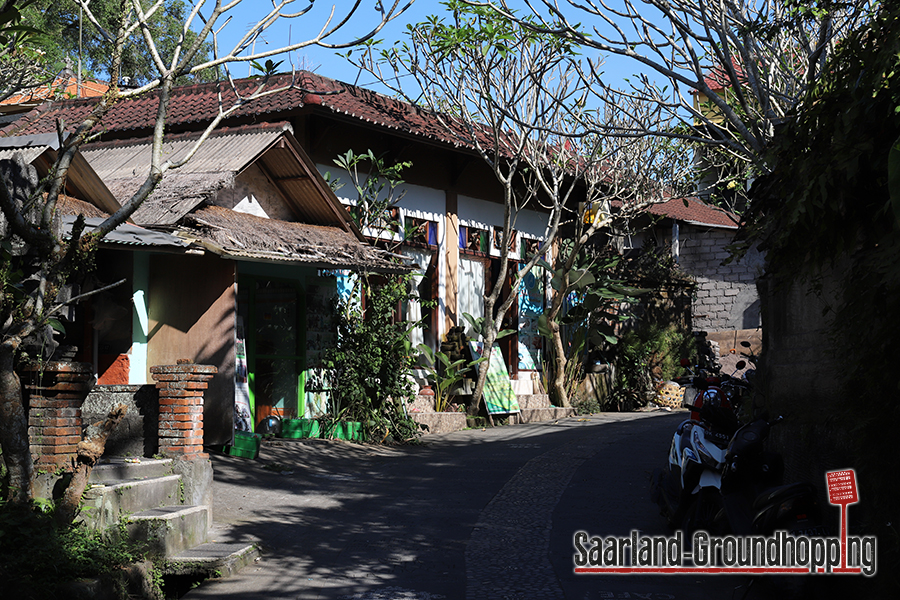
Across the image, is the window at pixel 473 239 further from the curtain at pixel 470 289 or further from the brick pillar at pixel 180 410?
the brick pillar at pixel 180 410

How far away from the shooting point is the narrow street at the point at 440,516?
590 centimetres

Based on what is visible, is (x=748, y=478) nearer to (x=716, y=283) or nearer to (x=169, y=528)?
(x=169, y=528)

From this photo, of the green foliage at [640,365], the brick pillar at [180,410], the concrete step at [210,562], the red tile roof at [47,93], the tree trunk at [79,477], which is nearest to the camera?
the tree trunk at [79,477]

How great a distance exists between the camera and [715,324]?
2383 centimetres

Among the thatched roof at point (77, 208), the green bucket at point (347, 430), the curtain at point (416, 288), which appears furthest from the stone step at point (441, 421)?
the thatched roof at point (77, 208)

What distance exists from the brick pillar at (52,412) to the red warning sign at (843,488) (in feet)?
16.7

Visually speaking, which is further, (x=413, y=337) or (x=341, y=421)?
(x=413, y=337)

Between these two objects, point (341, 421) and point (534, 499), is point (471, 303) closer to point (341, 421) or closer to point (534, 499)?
point (341, 421)

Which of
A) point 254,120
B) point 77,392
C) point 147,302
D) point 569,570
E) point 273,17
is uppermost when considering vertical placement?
point 254,120

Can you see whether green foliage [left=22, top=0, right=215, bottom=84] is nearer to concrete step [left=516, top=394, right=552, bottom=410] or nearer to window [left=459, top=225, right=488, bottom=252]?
window [left=459, top=225, right=488, bottom=252]

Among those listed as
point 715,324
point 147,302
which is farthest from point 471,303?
point 715,324

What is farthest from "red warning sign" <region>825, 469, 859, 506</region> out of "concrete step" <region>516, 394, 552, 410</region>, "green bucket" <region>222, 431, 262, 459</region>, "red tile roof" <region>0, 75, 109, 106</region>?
"concrete step" <region>516, 394, 552, 410</region>

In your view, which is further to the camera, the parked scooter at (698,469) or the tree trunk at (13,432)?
the parked scooter at (698,469)

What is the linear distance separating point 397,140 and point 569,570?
1050 cm
